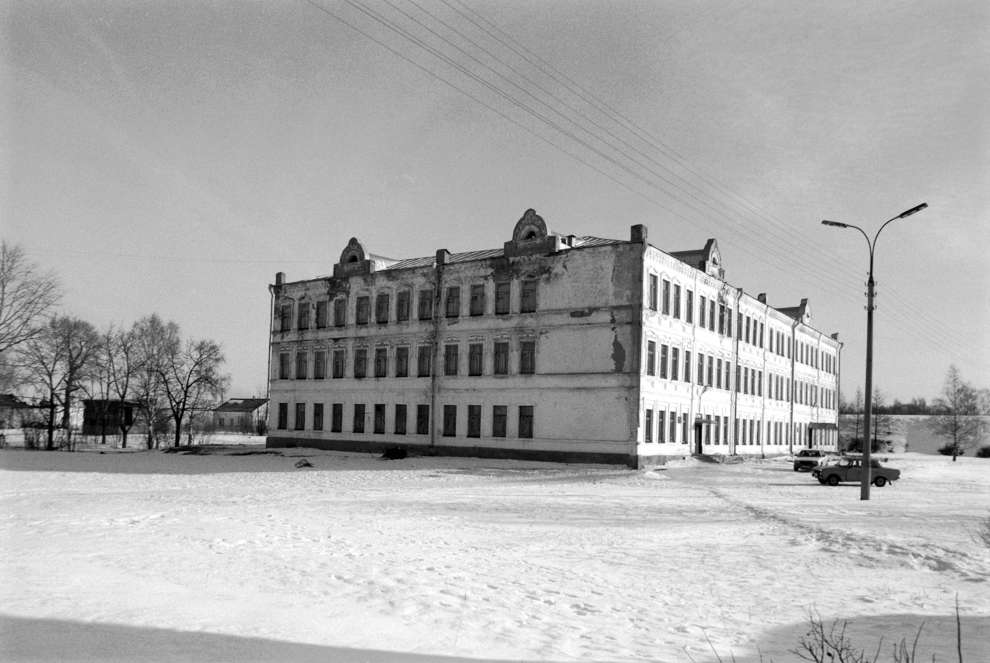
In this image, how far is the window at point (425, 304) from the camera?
46781mm

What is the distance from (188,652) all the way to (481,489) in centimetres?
2000

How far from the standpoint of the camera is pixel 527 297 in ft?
140

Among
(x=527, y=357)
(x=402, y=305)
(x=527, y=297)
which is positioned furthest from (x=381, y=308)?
(x=527, y=357)

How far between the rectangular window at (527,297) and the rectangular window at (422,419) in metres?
8.22

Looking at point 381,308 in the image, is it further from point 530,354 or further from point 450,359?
point 530,354

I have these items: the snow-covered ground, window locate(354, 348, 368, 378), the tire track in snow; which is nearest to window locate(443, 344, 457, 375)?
window locate(354, 348, 368, 378)

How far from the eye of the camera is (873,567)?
1291cm

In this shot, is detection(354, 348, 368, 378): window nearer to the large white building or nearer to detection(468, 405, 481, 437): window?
the large white building

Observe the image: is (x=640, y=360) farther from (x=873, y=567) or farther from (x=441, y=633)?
(x=441, y=633)

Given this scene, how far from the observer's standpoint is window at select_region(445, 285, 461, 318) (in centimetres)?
4550

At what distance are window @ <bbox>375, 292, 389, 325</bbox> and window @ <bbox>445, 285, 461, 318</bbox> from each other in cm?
487

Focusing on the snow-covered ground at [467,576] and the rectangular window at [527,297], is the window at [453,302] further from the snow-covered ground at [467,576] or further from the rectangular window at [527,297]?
the snow-covered ground at [467,576]

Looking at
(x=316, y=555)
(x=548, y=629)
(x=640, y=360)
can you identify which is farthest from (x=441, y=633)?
(x=640, y=360)

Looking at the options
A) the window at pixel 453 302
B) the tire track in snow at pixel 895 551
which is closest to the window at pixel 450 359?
the window at pixel 453 302
